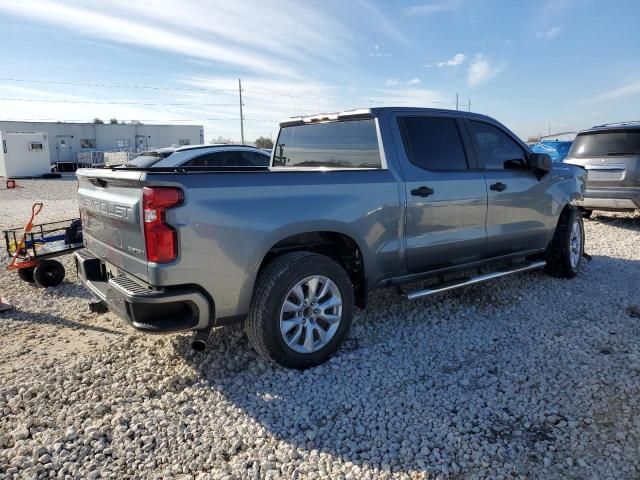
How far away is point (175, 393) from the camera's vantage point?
132 inches

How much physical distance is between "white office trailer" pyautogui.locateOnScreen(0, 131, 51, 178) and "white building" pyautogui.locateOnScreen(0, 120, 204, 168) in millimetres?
7169

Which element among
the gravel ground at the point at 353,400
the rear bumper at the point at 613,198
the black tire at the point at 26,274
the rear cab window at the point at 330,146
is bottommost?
the gravel ground at the point at 353,400

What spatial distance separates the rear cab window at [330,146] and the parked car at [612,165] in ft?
20.3

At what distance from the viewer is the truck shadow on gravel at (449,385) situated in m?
2.75

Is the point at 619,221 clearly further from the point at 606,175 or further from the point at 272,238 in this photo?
the point at 272,238

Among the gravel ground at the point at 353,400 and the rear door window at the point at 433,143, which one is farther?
the rear door window at the point at 433,143

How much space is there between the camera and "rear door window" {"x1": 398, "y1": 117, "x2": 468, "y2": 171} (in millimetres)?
4324

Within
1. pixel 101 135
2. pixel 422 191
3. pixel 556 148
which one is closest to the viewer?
pixel 422 191

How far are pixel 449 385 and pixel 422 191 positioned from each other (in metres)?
1.62

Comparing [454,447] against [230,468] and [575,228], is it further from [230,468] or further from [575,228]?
[575,228]

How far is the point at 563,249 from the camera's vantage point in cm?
582

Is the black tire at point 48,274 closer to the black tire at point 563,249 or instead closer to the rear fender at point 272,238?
the rear fender at point 272,238

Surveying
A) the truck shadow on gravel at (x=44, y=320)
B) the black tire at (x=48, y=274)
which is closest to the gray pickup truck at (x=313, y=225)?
the truck shadow on gravel at (x=44, y=320)

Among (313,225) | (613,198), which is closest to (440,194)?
(313,225)
